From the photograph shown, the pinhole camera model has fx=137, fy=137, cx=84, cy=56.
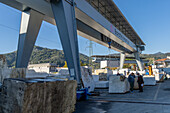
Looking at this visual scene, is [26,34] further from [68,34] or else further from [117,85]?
[117,85]

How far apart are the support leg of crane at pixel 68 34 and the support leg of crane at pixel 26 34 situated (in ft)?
10.1

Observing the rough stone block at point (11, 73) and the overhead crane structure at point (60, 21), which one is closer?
the rough stone block at point (11, 73)

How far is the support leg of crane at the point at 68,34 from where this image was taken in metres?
10.4

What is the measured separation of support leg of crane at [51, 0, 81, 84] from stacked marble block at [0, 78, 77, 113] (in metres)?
5.66

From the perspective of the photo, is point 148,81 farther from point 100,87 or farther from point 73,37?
point 73,37

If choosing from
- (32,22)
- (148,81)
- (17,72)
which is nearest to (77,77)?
(17,72)

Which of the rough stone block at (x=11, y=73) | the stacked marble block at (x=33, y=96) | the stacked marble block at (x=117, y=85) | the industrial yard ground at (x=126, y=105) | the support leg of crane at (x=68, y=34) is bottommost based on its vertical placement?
the industrial yard ground at (x=126, y=105)

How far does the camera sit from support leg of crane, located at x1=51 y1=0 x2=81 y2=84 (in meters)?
10.4

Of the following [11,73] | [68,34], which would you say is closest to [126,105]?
[11,73]

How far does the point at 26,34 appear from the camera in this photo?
12773mm

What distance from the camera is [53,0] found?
35.0ft

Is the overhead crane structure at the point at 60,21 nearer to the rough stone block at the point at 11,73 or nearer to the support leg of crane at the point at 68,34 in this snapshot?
the support leg of crane at the point at 68,34

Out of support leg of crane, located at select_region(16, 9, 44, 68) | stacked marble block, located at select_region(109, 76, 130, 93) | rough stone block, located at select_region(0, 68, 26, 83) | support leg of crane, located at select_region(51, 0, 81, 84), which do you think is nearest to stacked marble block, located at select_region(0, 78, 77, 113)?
rough stone block, located at select_region(0, 68, 26, 83)

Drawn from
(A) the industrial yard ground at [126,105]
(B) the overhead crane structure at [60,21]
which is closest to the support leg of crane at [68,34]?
(B) the overhead crane structure at [60,21]
